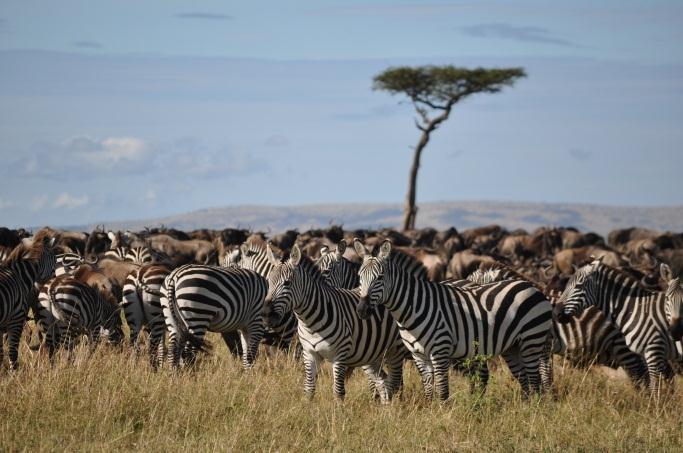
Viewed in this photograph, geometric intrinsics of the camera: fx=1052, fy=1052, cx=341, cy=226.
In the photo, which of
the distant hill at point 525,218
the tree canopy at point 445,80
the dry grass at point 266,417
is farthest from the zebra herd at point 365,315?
the distant hill at point 525,218

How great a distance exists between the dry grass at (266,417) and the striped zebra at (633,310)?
1.00 metres

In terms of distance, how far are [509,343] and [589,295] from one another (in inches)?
88.0

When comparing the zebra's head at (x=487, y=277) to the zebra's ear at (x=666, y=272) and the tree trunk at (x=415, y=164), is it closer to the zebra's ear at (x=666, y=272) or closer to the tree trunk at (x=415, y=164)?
the zebra's ear at (x=666, y=272)

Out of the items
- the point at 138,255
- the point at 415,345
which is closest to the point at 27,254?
the point at 138,255

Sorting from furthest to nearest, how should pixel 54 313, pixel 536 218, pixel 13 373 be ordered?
pixel 536 218, pixel 54 313, pixel 13 373

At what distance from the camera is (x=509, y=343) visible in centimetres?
1027

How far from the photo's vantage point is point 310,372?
32.6 feet

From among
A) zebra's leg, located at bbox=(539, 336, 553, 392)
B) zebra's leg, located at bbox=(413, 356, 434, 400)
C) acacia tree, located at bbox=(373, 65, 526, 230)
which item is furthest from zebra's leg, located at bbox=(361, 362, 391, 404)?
acacia tree, located at bbox=(373, 65, 526, 230)

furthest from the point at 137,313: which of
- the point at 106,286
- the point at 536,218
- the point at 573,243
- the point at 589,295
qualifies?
the point at 536,218

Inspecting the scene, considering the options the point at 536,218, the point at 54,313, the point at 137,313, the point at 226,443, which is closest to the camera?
the point at 226,443

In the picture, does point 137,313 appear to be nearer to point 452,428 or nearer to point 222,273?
point 222,273

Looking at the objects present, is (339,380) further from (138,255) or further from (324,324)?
(138,255)

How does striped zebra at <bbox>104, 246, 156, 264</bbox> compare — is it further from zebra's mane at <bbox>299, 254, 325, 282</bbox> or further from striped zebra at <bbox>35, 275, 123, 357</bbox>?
zebra's mane at <bbox>299, 254, 325, 282</bbox>

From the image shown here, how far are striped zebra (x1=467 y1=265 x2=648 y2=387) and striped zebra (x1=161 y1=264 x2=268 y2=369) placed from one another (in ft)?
11.2
